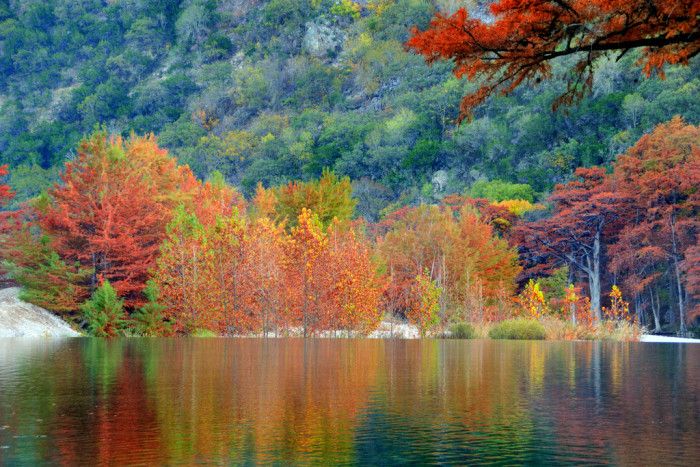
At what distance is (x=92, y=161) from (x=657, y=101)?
4027 centimetres

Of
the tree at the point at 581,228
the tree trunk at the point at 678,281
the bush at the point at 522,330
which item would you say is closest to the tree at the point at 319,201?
the tree at the point at 581,228

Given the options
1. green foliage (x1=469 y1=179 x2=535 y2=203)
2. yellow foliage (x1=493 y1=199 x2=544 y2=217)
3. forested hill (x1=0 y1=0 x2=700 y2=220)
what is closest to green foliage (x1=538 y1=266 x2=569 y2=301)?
yellow foliage (x1=493 y1=199 x2=544 y2=217)

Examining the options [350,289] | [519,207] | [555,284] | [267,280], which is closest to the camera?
[267,280]

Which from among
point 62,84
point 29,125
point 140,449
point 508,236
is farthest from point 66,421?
point 62,84

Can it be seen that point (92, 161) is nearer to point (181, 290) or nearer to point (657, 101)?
point (181, 290)

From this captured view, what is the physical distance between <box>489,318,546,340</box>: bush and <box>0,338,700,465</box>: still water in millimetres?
11578

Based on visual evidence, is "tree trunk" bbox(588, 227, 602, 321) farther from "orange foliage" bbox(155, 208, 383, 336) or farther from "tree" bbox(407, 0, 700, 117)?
"tree" bbox(407, 0, 700, 117)

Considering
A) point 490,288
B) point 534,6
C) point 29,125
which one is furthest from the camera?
point 29,125

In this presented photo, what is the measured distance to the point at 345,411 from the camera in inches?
447

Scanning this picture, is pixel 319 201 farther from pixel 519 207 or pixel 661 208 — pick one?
pixel 661 208

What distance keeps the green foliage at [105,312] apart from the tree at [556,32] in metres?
22.2

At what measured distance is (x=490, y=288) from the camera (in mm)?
43812

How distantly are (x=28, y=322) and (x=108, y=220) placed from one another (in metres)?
4.70

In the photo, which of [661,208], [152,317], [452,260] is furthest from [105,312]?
[661,208]
